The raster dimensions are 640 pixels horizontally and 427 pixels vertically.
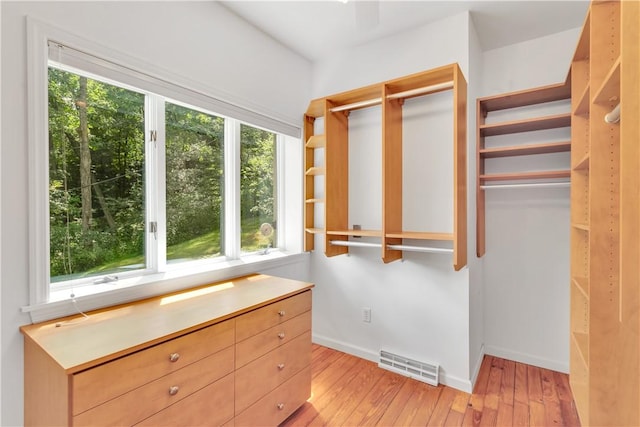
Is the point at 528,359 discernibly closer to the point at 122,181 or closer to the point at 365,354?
the point at 365,354

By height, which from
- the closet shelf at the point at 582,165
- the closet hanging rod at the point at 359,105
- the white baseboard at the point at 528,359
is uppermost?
the closet hanging rod at the point at 359,105

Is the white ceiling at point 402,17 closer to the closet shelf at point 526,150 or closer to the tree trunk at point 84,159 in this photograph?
the closet shelf at point 526,150

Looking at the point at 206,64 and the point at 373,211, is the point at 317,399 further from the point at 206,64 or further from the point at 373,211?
the point at 206,64

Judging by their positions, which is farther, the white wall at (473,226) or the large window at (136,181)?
the white wall at (473,226)

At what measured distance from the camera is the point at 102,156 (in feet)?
5.75

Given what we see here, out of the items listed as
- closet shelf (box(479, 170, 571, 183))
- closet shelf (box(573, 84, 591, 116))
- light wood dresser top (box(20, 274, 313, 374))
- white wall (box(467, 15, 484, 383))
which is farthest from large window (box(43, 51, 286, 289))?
closet shelf (box(573, 84, 591, 116))

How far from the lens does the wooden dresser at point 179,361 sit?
3.60ft

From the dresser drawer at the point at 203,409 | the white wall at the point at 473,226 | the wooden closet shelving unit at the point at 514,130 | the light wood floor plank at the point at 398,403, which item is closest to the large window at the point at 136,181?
the dresser drawer at the point at 203,409

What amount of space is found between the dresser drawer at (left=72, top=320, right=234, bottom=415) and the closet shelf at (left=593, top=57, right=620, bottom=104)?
78.1 inches

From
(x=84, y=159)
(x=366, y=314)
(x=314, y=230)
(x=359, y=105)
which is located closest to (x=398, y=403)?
(x=366, y=314)

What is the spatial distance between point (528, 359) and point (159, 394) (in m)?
2.87

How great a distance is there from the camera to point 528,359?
8.66 feet

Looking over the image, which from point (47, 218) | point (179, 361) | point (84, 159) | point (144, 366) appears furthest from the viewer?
point (84, 159)

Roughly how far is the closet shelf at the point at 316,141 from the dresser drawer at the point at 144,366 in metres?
1.80
